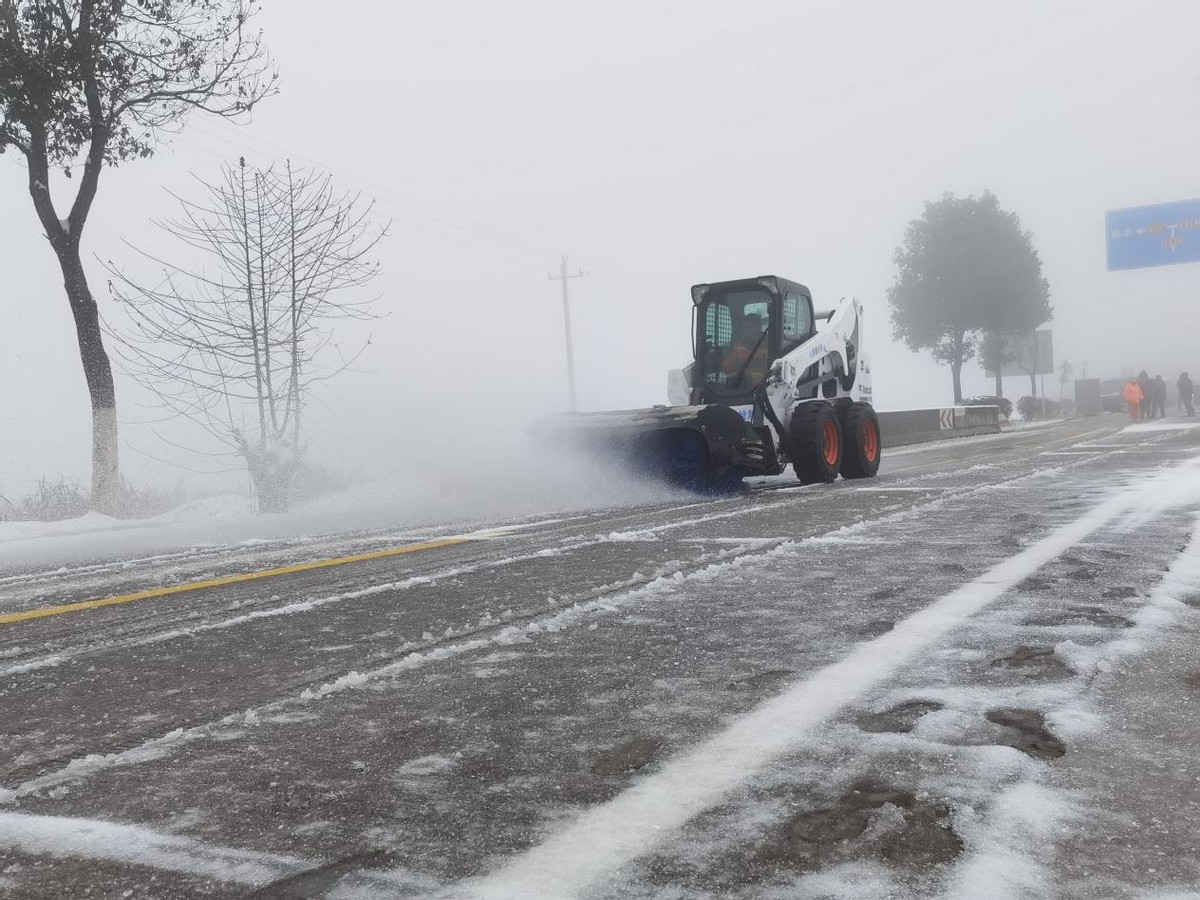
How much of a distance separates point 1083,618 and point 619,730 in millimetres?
2101

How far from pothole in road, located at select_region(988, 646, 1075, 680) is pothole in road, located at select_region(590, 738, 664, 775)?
123cm

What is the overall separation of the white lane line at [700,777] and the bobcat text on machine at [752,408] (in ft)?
22.4

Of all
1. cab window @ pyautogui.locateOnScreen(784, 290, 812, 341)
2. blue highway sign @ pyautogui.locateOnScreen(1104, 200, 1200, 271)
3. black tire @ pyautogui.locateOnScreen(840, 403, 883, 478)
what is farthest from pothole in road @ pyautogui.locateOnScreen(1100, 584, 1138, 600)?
blue highway sign @ pyautogui.locateOnScreen(1104, 200, 1200, 271)

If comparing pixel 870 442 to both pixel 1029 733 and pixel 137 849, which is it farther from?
pixel 137 849

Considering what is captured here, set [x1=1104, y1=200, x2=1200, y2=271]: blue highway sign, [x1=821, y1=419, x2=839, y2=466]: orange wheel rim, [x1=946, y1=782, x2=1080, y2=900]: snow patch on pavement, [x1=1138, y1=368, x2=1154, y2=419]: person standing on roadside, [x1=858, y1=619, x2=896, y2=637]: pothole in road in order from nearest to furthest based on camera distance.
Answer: [x1=946, y1=782, x2=1080, y2=900]: snow patch on pavement
[x1=858, y1=619, x2=896, y2=637]: pothole in road
[x1=821, y1=419, x2=839, y2=466]: orange wheel rim
[x1=1104, y1=200, x2=1200, y2=271]: blue highway sign
[x1=1138, y1=368, x2=1154, y2=419]: person standing on roadside

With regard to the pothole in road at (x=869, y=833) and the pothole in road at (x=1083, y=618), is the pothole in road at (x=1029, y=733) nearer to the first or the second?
the pothole in road at (x=869, y=833)

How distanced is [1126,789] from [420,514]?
9.26 meters

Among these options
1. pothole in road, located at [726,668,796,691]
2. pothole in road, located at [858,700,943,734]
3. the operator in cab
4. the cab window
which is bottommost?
pothole in road, located at [858,700,943,734]

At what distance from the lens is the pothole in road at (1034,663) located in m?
3.04

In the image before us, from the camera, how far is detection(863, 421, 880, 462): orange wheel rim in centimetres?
1258

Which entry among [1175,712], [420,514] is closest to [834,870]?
[1175,712]

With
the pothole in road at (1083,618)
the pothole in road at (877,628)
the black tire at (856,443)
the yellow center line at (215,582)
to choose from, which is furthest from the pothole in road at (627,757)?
the black tire at (856,443)

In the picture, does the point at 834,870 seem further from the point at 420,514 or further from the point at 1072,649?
the point at 420,514

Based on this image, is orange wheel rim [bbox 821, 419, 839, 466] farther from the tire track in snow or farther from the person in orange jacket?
the person in orange jacket
